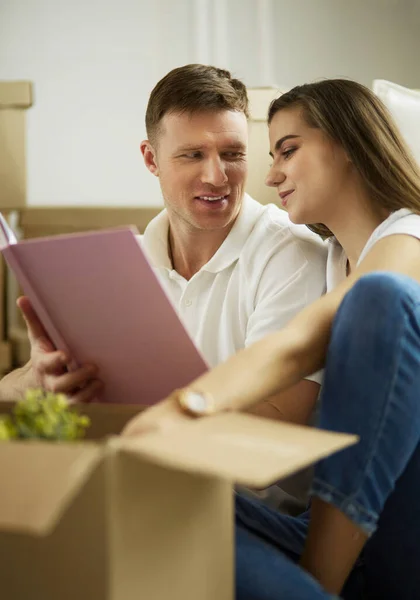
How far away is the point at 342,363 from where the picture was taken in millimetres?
885

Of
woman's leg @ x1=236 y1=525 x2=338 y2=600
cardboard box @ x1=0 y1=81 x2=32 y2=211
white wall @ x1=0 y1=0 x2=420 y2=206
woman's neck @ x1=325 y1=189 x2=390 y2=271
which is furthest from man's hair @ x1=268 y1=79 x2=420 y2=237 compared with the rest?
white wall @ x1=0 y1=0 x2=420 y2=206

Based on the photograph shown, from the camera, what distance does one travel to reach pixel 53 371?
1131 millimetres

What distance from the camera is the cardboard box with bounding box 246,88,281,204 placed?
1.85 m

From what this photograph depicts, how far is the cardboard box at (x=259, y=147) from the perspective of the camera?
1.85m

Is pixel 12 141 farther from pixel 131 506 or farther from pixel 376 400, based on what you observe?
pixel 131 506

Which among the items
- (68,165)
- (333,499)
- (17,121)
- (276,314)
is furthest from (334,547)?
(68,165)

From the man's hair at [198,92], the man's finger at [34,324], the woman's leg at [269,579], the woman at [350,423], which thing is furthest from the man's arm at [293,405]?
the man's hair at [198,92]

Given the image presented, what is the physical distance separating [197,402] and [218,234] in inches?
33.2

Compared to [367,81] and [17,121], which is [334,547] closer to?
[17,121]

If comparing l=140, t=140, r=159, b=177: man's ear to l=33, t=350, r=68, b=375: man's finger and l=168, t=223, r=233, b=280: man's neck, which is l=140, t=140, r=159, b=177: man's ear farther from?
l=33, t=350, r=68, b=375: man's finger

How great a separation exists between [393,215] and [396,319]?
436 millimetres

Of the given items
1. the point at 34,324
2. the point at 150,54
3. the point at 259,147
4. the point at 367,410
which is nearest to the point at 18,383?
the point at 34,324

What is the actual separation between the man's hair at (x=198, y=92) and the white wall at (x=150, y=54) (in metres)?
0.97

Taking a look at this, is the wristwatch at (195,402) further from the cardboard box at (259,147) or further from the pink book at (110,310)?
the cardboard box at (259,147)
